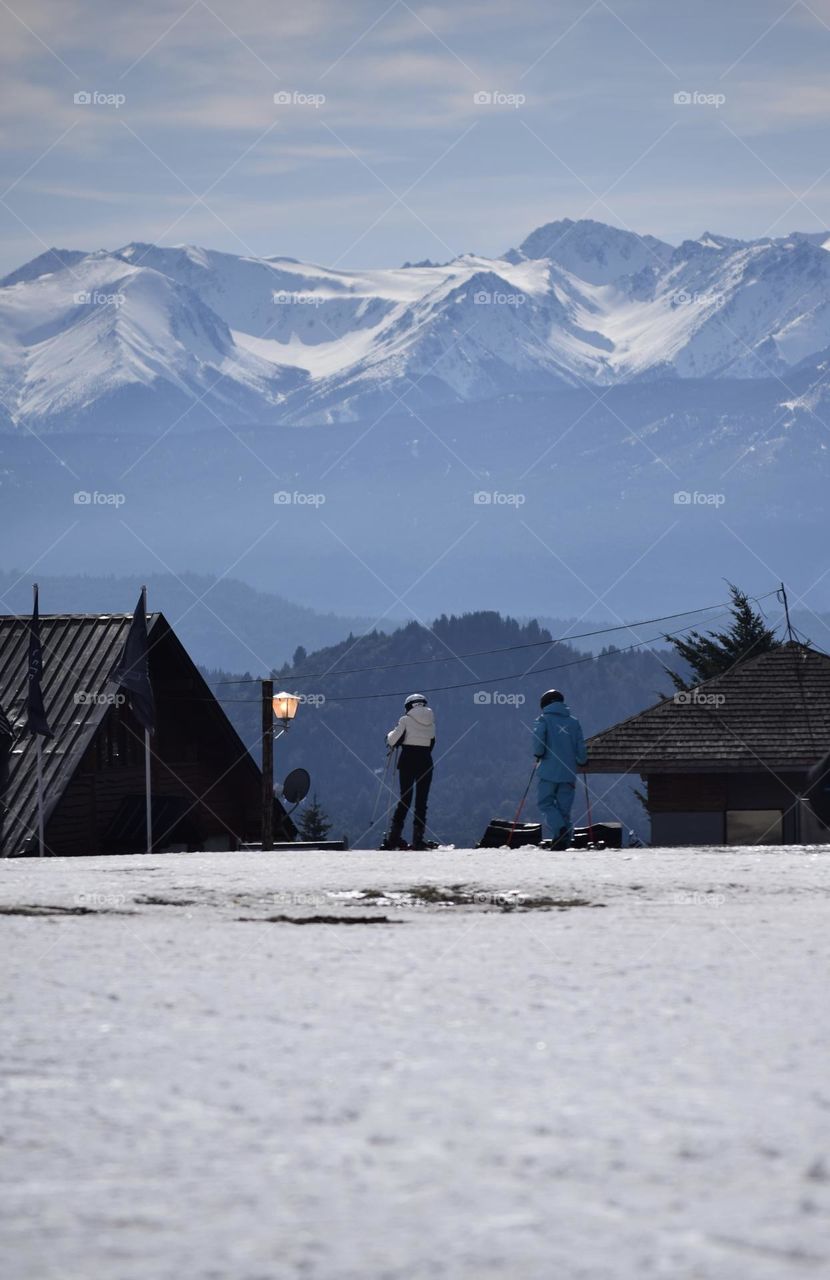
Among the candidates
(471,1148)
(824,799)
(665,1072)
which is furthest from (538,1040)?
(824,799)

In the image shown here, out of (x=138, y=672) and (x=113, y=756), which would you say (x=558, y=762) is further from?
(x=113, y=756)

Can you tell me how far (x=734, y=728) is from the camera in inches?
1583

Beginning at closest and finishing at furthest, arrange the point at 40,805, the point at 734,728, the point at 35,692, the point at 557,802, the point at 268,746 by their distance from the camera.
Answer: the point at 557,802 < the point at 268,746 < the point at 40,805 < the point at 35,692 < the point at 734,728

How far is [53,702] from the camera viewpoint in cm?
3797

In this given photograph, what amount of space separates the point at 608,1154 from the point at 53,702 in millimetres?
33983

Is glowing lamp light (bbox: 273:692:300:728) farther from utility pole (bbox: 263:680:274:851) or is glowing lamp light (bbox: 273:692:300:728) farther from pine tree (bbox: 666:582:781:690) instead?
pine tree (bbox: 666:582:781:690)

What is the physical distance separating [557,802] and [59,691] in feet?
72.3

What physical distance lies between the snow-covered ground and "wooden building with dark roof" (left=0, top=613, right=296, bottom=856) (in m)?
26.3

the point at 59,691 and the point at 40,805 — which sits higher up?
the point at 59,691

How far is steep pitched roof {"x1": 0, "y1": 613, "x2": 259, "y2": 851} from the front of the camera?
35.4 m

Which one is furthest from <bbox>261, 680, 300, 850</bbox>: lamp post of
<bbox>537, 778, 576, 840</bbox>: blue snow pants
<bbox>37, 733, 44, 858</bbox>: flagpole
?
<bbox>537, 778, 576, 840</bbox>: blue snow pants

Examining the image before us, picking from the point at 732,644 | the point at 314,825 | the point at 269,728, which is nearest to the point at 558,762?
the point at 269,728

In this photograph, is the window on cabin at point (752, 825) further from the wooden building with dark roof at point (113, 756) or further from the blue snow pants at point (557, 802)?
the blue snow pants at point (557, 802)

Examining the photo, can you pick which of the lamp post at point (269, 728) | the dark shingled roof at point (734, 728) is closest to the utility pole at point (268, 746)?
the lamp post at point (269, 728)
